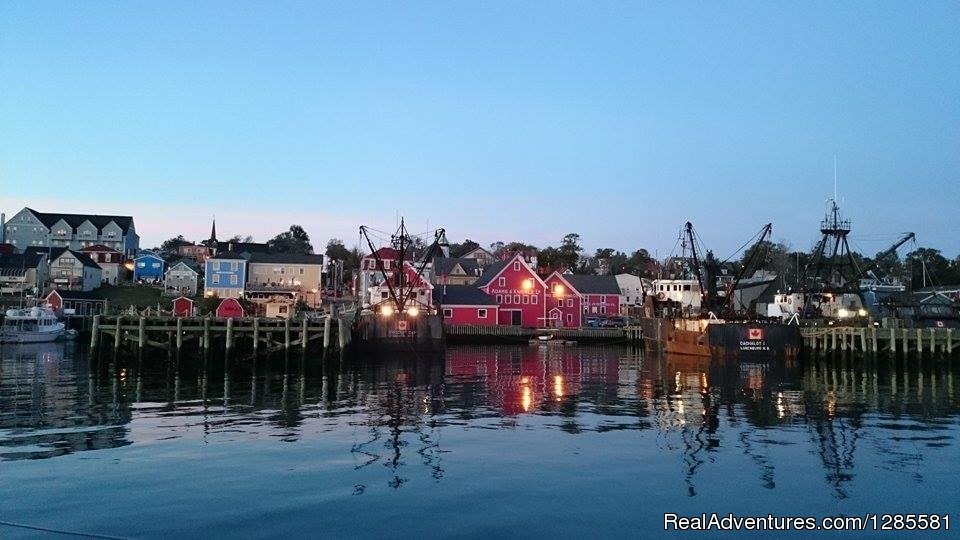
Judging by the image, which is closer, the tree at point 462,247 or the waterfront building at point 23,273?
the waterfront building at point 23,273

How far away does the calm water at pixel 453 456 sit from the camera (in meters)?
12.5

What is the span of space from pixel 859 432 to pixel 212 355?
4025 cm

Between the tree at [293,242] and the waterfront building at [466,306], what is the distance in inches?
3326

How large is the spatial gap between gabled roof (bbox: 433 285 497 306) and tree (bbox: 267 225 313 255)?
83.3 m

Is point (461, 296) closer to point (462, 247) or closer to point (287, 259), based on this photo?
point (287, 259)

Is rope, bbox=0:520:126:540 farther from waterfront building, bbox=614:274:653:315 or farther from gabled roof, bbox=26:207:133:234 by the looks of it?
gabled roof, bbox=26:207:133:234

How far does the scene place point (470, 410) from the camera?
26094 millimetres

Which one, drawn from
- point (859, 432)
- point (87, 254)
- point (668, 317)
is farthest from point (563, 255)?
point (859, 432)

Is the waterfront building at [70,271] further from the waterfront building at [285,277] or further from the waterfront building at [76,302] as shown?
the waterfront building at [285,277]

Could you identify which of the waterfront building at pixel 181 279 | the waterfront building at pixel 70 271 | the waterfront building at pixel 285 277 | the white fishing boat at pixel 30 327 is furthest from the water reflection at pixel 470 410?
the waterfront building at pixel 181 279

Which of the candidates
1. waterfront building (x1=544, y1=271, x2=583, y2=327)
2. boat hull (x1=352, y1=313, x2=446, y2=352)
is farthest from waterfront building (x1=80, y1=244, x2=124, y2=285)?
boat hull (x1=352, y1=313, x2=446, y2=352)

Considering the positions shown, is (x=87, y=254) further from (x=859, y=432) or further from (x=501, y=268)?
(x=859, y=432)

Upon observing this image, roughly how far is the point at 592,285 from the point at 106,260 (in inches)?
3135

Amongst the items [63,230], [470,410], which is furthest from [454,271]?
[470,410]
